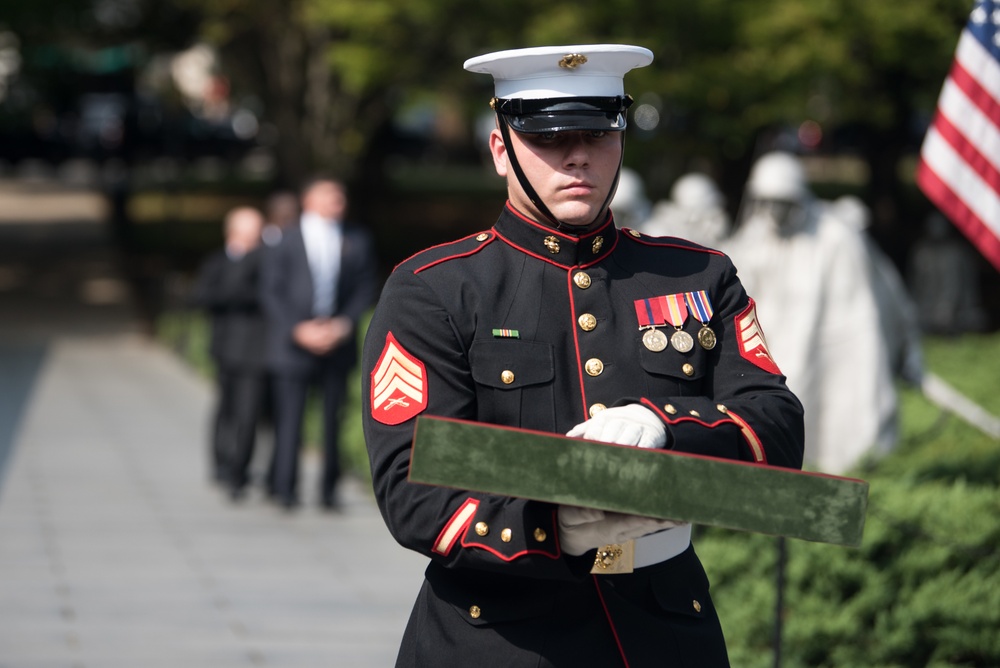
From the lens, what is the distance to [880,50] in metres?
15.0

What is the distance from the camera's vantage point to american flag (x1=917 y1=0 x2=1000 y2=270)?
20.7ft

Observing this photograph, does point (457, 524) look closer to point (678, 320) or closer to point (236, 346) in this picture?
point (678, 320)

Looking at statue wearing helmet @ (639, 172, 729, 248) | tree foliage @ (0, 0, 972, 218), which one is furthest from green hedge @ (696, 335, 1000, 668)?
tree foliage @ (0, 0, 972, 218)

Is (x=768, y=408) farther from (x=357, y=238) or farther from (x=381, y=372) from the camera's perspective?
(x=357, y=238)


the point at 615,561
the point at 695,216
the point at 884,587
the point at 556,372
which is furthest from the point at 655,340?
the point at 695,216

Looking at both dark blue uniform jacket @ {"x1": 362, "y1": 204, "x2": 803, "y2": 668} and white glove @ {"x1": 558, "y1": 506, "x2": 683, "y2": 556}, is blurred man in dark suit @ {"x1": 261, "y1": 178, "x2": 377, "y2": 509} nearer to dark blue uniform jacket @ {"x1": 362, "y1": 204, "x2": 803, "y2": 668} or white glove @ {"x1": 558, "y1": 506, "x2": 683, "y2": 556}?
dark blue uniform jacket @ {"x1": 362, "y1": 204, "x2": 803, "y2": 668}

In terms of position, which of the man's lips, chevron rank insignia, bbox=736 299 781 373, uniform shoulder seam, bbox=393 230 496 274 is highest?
the man's lips

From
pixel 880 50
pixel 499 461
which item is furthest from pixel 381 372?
pixel 880 50

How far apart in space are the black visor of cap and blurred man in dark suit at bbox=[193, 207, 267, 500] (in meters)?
7.93

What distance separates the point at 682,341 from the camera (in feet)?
9.27

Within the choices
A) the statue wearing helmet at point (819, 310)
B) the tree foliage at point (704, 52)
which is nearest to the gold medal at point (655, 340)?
the statue wearing helmet at point (819, 310)

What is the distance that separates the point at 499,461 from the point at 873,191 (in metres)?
24.4

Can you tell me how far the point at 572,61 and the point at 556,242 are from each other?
1.08 feet

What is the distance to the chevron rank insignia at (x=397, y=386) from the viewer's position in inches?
107
